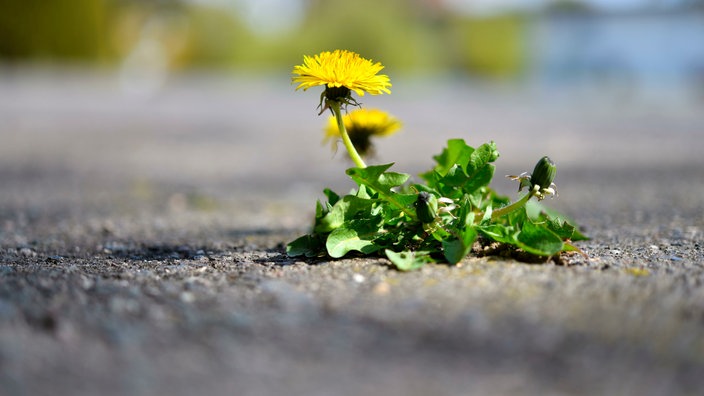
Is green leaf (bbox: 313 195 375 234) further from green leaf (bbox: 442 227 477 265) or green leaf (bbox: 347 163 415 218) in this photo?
green leaf (bbox: 442 227 477 265)

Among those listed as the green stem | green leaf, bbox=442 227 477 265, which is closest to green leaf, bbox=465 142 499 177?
the green stem

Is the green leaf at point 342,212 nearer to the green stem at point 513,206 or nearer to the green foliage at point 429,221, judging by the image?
the green foliage at point 429,221

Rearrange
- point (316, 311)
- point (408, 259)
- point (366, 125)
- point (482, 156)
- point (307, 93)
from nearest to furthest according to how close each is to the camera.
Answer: point (316, 311)
point (408, 259)
point (482, 156)
point (366, 125)
point (307, 93)

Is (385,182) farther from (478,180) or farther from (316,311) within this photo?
(316,311)

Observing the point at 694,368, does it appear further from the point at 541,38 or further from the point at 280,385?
the point at 541,38

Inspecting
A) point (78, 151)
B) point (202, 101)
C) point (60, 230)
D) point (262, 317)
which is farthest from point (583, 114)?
point (262, 317)

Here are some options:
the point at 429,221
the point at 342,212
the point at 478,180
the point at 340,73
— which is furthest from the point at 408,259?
the point at 340,73
